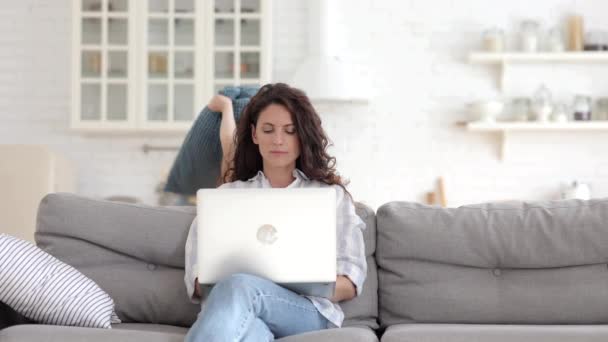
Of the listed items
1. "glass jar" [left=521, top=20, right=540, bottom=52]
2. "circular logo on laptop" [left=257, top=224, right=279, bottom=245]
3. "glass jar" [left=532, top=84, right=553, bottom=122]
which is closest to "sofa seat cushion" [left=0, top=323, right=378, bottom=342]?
"circular logo on laptop" [left=257, top=224, right=279, bottom=245]

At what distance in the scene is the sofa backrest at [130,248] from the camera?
9.91 ft

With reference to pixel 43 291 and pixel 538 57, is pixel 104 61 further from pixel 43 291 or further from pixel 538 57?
pixel 43 291

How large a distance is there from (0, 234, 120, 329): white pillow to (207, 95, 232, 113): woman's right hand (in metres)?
1.19

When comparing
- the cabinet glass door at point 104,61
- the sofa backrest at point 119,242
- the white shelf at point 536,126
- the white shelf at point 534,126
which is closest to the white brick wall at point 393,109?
the white shelf at point 534,126

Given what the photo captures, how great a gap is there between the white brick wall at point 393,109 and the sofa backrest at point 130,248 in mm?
2959

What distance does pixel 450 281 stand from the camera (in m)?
3.00

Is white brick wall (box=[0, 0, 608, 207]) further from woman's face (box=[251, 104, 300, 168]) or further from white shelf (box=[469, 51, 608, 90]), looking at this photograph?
woman's face (box=[251, 104, 300, 168])

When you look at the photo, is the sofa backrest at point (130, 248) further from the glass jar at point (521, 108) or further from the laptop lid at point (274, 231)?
the glass jar at point (521, 108)

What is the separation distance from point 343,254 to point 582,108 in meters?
3.35

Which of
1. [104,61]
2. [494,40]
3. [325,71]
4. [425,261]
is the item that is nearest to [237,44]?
[325,71]

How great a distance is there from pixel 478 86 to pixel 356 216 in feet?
10.6

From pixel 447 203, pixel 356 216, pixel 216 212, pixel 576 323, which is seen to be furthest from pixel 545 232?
pixel 447 203

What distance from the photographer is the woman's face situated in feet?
9.89

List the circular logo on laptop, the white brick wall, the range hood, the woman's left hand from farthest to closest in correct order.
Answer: the white brick wall → the range hood → the woman's left hand → the circular logo on laptop
